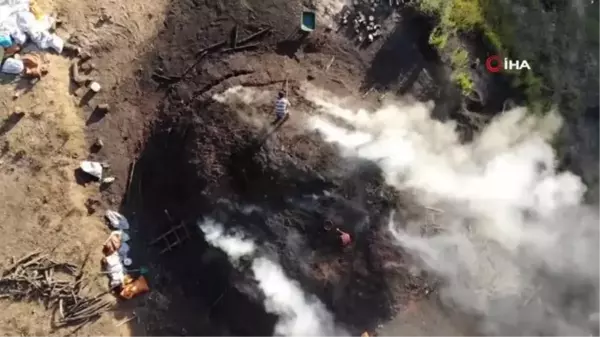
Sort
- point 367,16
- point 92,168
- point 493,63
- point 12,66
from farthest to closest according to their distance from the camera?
point 493,63 → point 367,16 → point 92,168 → point 12,66

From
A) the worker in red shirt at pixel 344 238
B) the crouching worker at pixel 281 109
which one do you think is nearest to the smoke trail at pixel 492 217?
the crouching worker at pixel 281 109

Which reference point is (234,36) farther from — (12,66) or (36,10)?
(12,66)

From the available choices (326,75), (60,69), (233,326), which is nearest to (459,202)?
(326,75)

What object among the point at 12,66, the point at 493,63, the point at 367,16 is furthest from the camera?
the point at 493,63

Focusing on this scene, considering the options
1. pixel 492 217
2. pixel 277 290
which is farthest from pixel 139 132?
pixel 492 217

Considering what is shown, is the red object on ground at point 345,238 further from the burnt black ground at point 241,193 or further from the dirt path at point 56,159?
the dirt path at point 56,159
